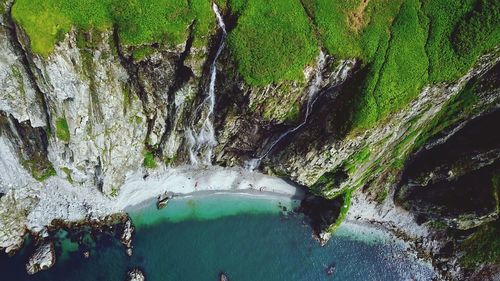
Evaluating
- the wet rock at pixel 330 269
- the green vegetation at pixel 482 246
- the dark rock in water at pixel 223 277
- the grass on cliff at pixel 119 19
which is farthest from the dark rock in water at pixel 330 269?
the grass on cliff at pixel 119 19

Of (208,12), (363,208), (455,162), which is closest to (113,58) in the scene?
(208,12)

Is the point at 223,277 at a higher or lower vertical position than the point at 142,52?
lower

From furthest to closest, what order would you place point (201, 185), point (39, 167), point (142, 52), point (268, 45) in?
point (201, 185)
point (39, 167)
point (268, 45)
point (142, 52)

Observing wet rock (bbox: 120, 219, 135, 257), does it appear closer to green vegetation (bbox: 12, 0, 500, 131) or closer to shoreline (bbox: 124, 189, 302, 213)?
shoreline (bbox: 124, 189, 302, 213)

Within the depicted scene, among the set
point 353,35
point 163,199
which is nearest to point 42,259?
point 163,199

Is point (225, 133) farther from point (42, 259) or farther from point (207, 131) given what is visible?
point (42, 259)

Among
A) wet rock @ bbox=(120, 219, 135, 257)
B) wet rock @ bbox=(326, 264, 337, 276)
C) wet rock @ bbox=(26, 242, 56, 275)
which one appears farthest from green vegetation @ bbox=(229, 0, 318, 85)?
wet rock @ bbox=(26, 242, 56, 275)
